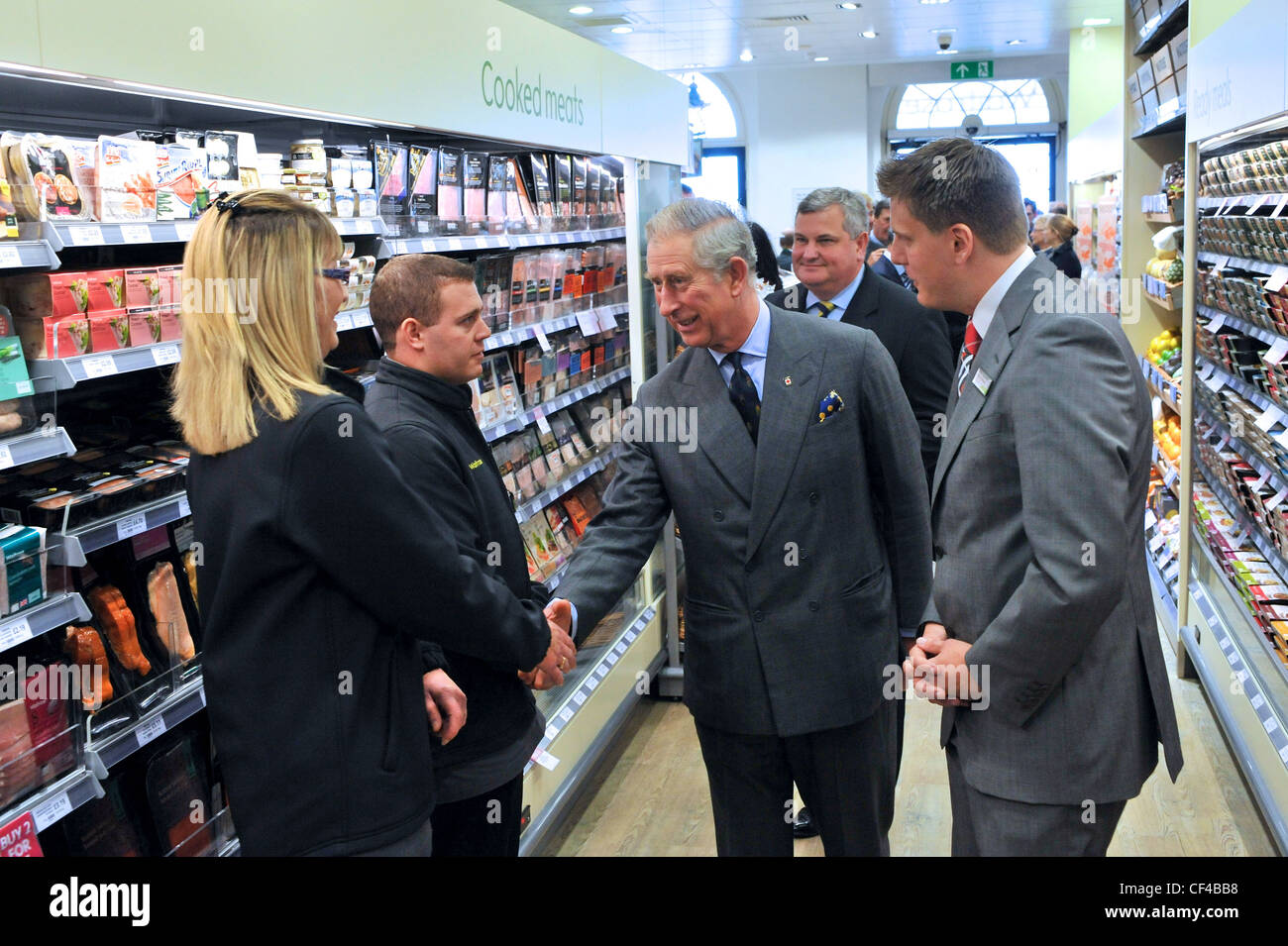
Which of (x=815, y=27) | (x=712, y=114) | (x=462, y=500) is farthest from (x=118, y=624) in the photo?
(x=712, y=114)

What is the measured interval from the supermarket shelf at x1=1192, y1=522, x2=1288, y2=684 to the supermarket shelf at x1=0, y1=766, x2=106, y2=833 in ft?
10.5

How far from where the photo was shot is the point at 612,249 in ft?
15.9

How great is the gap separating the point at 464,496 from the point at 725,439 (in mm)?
540

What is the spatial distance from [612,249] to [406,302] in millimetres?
2514

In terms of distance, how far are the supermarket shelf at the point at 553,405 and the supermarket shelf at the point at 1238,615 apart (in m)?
2.44

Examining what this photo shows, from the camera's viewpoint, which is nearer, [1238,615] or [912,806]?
[912,806]

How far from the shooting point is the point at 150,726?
2.28m

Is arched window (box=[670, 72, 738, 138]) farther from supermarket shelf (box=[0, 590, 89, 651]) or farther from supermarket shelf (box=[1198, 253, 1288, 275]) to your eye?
supermarket shelf (box=[0, 590, 89, 651])

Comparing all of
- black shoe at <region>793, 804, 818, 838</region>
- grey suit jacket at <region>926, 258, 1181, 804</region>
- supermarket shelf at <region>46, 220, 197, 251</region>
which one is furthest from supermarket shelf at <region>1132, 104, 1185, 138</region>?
supermarket shelf at <region>46, 220, 197, 251</region>

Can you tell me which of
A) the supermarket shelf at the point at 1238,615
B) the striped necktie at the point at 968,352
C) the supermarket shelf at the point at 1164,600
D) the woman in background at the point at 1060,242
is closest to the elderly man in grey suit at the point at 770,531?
the striped necktie at the point at 968,352

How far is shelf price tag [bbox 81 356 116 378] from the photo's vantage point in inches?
83.6

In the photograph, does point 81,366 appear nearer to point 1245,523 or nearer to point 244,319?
point 244,319

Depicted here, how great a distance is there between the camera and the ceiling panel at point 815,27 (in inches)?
470
